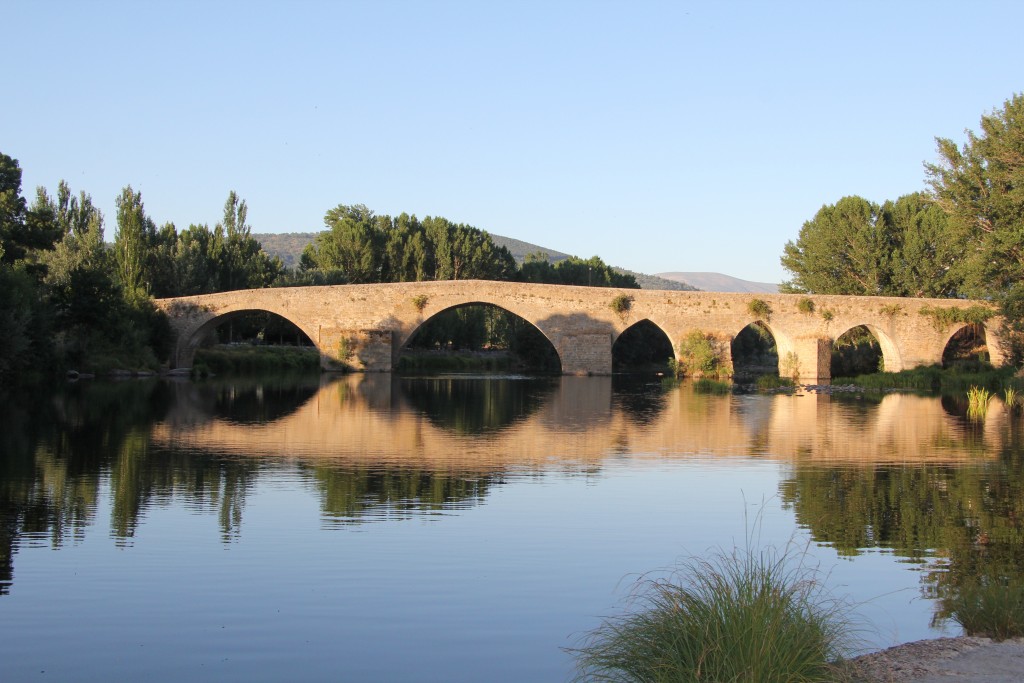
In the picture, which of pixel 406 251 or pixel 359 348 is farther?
pixel 406 251

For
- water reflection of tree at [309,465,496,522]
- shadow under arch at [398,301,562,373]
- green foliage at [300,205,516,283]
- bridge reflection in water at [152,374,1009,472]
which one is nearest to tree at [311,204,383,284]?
green foliage at [300,205,516,283]

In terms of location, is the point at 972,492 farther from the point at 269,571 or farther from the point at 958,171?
the point at 958,171

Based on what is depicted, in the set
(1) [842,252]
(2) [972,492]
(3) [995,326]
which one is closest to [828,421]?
(2) [972,492]

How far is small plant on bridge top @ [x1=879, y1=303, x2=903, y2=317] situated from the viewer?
36969mm

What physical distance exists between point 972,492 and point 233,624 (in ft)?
24.0

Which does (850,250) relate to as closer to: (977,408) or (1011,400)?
(1011,400)

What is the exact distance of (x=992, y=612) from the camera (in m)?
5.20

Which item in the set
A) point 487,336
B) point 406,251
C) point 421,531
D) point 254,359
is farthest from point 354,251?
point 421,531

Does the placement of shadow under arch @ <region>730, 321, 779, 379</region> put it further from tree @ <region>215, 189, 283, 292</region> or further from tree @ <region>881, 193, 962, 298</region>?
tree @ <region>215, 189, 283, 292</region>

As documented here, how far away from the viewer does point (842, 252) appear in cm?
4784

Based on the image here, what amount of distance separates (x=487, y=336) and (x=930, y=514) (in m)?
45.0

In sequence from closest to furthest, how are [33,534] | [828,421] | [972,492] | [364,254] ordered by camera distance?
[33,534] < [972,492] < [828,421] < [364,254]

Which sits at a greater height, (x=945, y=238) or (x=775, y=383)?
(x=945, y=238)

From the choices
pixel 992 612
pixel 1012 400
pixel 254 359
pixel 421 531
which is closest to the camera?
pixel 992 612
